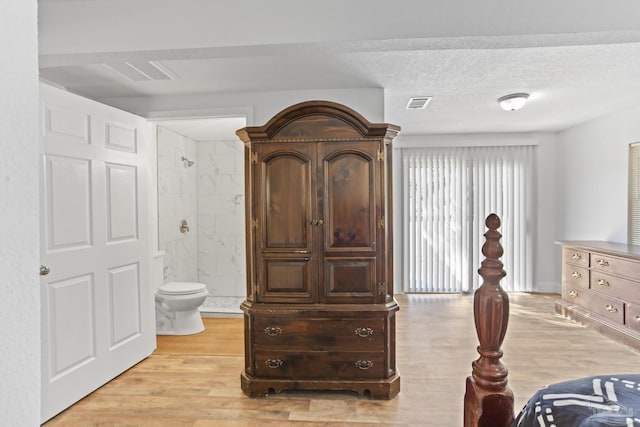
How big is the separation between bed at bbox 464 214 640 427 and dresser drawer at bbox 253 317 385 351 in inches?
43.8

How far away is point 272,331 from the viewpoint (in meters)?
2.78

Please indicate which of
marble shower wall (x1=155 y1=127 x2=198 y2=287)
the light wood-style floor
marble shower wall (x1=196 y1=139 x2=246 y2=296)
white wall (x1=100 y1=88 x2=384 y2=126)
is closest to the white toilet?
the light wood-style floor

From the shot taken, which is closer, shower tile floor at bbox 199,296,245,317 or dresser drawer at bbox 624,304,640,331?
dresser drawer at bbox 624,304,640,331

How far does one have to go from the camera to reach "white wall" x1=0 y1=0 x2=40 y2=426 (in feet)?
1.55

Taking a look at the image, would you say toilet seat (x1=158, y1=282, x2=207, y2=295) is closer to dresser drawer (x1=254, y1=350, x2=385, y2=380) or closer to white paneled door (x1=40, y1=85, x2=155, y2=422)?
white paneled door (x1=40, y1=85, x2=155, y2=422)

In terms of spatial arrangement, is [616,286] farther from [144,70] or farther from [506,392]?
[144,70]

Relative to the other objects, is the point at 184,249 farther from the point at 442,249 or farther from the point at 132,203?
the point at 442,249

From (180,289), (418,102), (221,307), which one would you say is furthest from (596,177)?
(180,289)

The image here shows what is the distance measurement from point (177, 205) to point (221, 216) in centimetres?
69

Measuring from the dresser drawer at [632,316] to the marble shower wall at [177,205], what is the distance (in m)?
4.64

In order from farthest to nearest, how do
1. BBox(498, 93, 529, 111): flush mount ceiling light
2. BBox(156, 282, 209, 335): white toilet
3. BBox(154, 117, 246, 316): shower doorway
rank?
BBox(154, 117, 246, 316): shower doorway → BBox(156, 282, 209, 335): white toilet → BBox(498, 93, 529, 111): flush mount ceiling light

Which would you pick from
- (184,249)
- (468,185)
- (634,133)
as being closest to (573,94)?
(634,133)

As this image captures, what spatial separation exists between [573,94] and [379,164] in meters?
2.38

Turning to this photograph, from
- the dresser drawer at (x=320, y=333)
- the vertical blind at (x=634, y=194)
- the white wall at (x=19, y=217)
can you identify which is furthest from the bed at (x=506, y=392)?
the vertical blind at (x=634, y=194)
